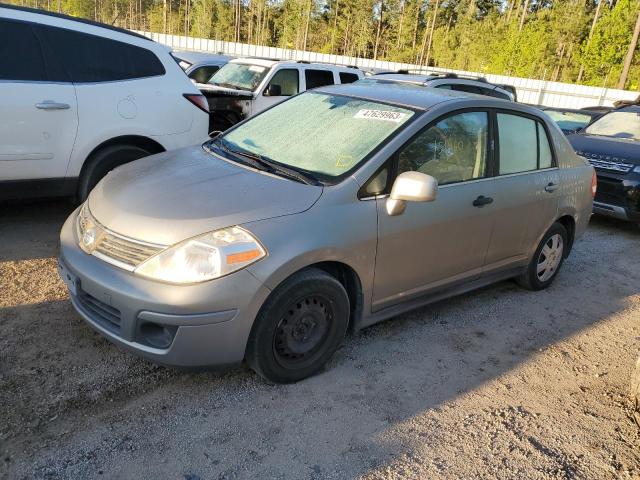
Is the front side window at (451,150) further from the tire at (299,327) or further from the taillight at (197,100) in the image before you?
the taillight at (197,100)

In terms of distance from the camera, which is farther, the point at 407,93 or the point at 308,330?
the point at 407,93

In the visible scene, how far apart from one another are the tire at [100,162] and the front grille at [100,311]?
2.18 metres

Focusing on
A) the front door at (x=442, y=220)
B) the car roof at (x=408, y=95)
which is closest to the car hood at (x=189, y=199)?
the front door at (x=442, y=220)

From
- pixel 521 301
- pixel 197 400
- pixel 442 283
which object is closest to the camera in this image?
pixel 197 400

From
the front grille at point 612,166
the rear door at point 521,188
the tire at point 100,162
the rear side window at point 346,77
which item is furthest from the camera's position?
the rear side window at point 346,77

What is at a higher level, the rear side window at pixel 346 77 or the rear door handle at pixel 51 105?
the rear side window at pixel 346 77

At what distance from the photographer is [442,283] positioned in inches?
150

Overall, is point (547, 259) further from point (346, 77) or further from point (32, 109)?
point (346, 77)

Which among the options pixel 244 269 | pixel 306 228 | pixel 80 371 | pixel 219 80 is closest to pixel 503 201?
pixel 306 228

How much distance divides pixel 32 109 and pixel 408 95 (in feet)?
10.0

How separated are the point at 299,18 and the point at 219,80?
42.5 m

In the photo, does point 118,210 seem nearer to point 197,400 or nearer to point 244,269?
point 244,269

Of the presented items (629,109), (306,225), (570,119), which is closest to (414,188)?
(306,225)

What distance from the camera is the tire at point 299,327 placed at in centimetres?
281
